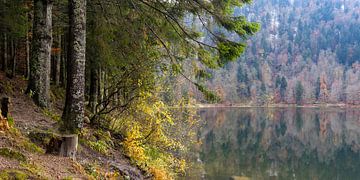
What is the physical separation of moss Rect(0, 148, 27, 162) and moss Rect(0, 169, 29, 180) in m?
0.64

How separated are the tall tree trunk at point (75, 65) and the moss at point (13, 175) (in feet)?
7.85

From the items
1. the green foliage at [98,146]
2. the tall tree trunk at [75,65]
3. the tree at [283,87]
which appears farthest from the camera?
the tree at [283,87]

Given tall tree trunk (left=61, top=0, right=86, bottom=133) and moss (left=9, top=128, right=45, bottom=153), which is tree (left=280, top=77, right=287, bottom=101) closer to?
tall tree trunk (left=61, top=0, right=86, bottom=133)

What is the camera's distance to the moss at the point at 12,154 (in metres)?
6.12

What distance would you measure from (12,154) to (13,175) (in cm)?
88

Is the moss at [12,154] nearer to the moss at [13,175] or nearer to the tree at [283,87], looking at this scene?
the moss at [13,175]

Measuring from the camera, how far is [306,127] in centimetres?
6625

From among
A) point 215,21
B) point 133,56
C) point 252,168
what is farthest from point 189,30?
point 252,168

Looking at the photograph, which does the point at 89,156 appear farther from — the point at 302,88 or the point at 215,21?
the point at 302,88

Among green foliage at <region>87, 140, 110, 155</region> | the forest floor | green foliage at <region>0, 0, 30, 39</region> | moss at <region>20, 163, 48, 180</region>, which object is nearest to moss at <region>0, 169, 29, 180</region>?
the forest floor

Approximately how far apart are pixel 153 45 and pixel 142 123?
3.06m

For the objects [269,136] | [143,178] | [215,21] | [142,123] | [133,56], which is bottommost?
[269,136]

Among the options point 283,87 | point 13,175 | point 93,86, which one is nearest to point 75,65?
point 13,175

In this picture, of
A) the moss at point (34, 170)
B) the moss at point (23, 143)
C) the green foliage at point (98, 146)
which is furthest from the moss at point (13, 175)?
the green foliage at point (98, 146)
